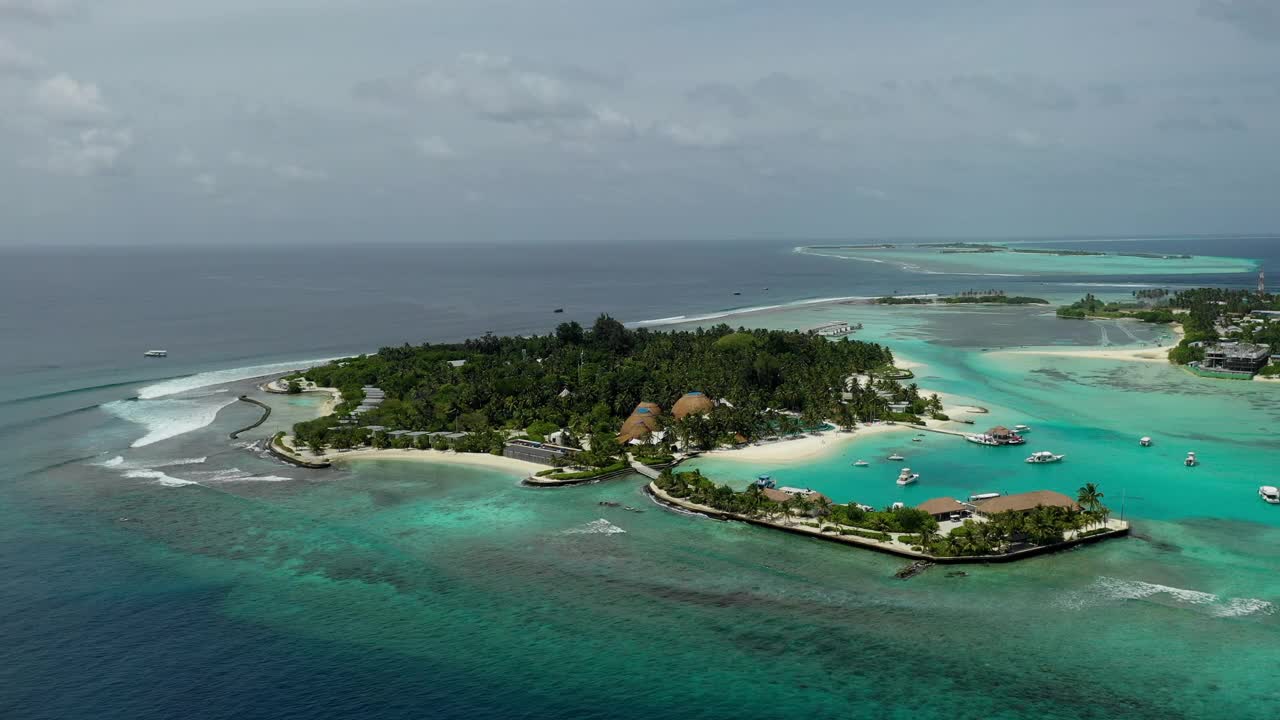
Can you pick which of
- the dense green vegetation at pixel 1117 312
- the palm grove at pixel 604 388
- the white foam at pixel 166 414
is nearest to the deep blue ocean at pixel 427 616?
the white foam at pixel 166 414

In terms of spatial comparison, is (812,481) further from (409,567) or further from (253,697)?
(253,697)

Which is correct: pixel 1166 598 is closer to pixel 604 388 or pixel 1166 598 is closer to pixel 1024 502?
pixel 1024 502

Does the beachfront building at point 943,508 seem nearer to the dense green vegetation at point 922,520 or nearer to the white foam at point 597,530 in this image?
the dense green vegetation at point 922,520

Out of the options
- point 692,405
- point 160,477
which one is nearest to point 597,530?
point 692,405

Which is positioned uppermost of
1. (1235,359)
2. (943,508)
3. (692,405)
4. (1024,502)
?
(1235,359)

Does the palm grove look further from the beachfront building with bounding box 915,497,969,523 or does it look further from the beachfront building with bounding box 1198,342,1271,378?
the beachfront building with bounding box 1198,342,1271,378

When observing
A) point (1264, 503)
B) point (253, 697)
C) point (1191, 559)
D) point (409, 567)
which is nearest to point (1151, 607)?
point (1191, 559)

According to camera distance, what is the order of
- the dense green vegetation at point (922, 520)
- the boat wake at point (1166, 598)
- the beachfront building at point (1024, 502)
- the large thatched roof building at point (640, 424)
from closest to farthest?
the boat wake at point (1166, 598)
the dense green vegetation at point (922, 520)
the beachfront building at point (1024, 502)
the large thatched roof building at point (640, 424)
